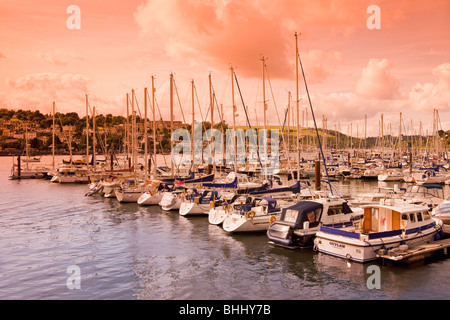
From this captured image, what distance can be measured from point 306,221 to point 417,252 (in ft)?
21.2

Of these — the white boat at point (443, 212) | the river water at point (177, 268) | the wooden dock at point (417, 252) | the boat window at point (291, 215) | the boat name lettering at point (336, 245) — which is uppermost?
the boat window at point (291, 215)

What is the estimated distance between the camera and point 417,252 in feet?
67.3

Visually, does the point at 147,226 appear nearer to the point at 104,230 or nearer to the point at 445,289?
the point at 104,230

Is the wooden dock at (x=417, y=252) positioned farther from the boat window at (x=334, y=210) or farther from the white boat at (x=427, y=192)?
the white boat at (x=427, y=192)

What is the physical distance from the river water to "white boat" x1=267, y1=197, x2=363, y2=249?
81 centimetres

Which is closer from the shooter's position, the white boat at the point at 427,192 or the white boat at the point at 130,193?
the white boat at the point at 427,192

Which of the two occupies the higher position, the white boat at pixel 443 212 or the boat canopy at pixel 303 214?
the boat canopy at pixel 303 214

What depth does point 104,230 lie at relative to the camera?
101 ft

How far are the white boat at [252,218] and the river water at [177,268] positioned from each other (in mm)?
744

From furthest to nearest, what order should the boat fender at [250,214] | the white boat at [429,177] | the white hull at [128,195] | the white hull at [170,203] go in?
1. the white boat at [429,177]
2. the white hull at [128,195]
3. the white hull at [170,203]
4. the boat fender at [250,214]

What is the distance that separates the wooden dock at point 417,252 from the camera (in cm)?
1995

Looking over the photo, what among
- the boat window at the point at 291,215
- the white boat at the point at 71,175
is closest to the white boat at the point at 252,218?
the boat window at the point at 291,215

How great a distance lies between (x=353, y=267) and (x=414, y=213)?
6.22 m

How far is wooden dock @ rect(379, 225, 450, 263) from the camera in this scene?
20.0 metres
